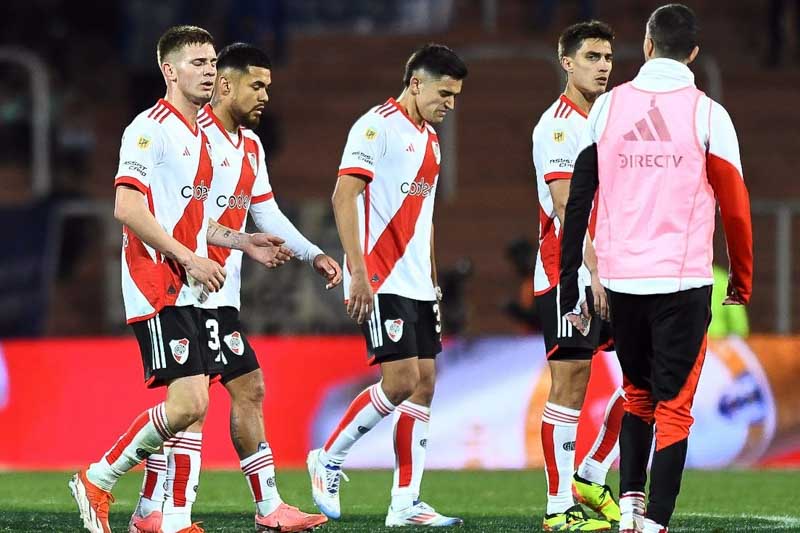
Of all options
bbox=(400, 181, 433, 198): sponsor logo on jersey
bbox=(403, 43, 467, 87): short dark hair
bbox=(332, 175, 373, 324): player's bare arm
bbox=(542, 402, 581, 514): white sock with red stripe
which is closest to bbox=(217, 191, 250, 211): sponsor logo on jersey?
bbox=(332, 175, 373, 324): player's bare arm

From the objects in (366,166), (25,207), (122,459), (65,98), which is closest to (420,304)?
(366,166)

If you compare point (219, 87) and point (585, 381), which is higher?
point (219, 87)

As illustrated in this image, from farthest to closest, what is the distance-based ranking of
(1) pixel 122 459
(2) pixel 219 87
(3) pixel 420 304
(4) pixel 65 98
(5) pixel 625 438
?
(4) pixel 65 98
(3) pixel 420 304
(2) pixel 219 87
(1) pixel 122 459
(5) pixel 625 438

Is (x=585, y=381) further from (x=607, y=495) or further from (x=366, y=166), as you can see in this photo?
(x=366, y=166)

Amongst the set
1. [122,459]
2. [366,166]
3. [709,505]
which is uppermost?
[366,166]

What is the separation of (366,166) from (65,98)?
12.6 metres

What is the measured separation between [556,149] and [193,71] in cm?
175

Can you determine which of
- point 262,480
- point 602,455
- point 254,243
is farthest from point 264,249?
point 602,455

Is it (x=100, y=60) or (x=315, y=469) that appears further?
(x=100, y=60)

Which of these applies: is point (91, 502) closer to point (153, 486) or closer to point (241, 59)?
point (153, 486)

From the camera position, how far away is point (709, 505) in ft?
29.5

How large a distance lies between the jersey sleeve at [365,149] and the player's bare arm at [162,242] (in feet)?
5.06

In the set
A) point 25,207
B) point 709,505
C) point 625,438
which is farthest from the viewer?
point 25,207

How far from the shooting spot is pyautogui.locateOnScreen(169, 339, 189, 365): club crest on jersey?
664 centimetres
